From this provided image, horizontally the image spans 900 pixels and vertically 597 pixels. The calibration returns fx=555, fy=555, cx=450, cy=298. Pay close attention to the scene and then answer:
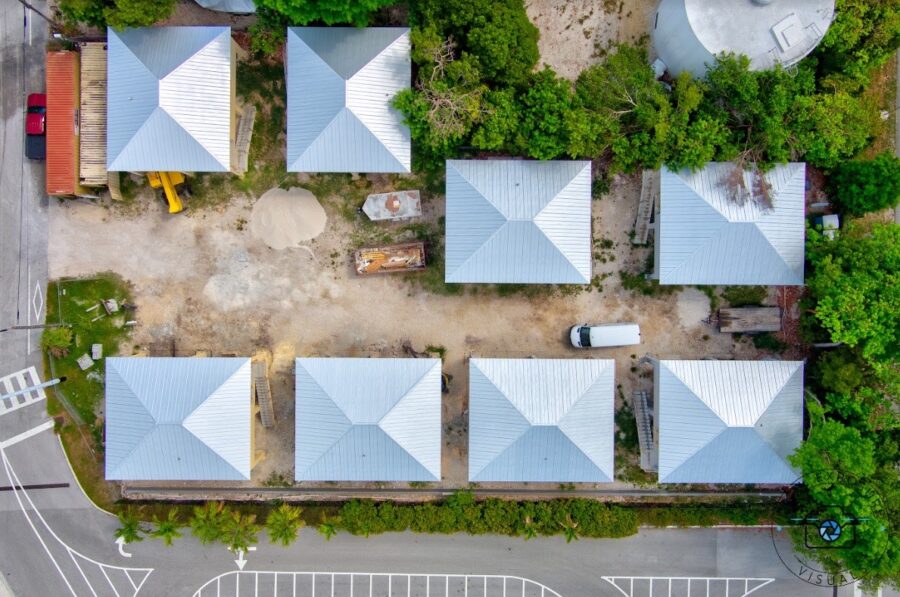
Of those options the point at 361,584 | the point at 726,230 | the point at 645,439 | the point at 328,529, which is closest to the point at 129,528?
the point at 328,529

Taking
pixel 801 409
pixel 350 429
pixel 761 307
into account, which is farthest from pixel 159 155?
pixel 801 409

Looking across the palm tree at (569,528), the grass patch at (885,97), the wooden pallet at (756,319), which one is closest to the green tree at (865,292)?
the wooden pallet at (756,319)

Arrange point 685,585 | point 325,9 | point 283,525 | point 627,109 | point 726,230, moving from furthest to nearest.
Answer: point 685,585, point 283,525, point 726,230, point 627,109, point 325,9

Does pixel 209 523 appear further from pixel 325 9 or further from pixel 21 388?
pixel 325 9

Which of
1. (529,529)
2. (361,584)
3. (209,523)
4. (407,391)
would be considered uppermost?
(407,391)

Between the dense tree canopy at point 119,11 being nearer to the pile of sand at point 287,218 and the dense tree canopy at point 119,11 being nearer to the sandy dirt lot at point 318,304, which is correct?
the sandy dirt lot at point 318,304

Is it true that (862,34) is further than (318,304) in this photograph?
No

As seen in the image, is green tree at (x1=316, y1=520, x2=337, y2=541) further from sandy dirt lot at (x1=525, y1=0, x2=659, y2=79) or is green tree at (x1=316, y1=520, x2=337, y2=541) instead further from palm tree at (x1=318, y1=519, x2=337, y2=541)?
sandy dirt lot at (x1=525, y1=0, x2=659, y2=79)
